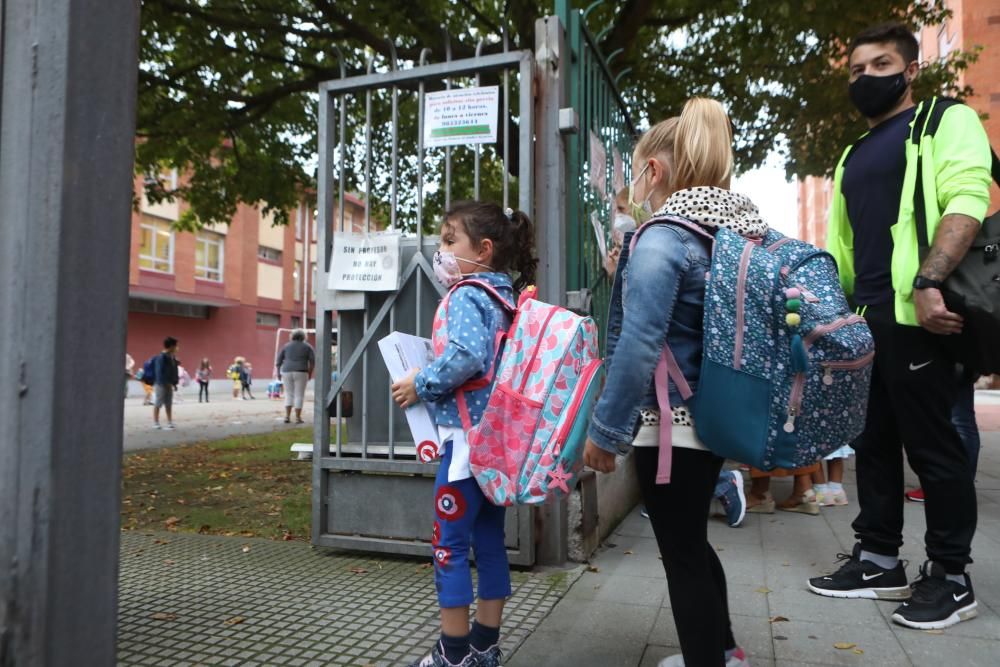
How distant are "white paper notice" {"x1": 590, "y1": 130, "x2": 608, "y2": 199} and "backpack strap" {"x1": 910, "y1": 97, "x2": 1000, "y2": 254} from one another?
1789 millimetres

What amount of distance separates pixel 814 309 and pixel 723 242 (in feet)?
0.91

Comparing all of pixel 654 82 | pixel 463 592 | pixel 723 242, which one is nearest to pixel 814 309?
pixel 723 242

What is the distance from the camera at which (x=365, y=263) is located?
394 centimetres

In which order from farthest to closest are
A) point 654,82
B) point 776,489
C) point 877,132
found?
point 654,82 < point 776,489 < point 877,132

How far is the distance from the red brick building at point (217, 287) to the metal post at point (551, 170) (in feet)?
→ 84.6

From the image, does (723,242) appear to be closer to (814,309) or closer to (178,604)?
(814,309)

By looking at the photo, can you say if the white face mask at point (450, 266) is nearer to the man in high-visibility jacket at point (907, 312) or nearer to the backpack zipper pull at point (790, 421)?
the backpack zipper pull at point (790, 421)

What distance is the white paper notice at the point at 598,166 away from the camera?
434 centimetres

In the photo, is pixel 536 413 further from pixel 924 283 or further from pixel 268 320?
pixel 268 320

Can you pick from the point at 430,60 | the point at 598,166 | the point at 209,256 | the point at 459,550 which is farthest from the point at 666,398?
the point at 209,256

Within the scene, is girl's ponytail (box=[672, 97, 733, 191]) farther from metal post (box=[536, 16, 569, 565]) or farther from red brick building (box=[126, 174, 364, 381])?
red brick building (box=[126, 174, 364, 381])

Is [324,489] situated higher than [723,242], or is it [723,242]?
[723,242]

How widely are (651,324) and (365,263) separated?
2397 millimetres

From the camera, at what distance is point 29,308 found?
111cm
